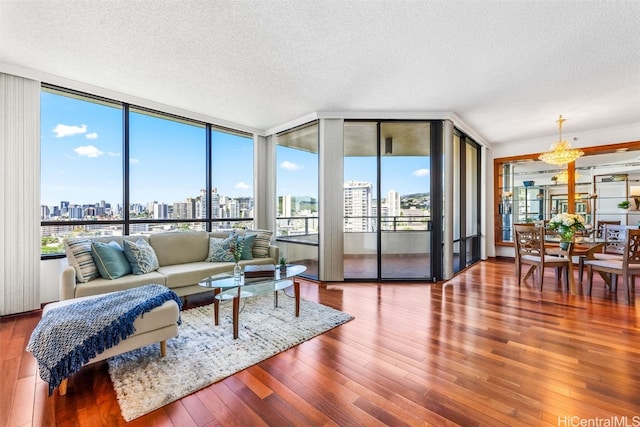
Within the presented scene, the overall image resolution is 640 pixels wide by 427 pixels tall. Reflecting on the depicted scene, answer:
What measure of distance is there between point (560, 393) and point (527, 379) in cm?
18

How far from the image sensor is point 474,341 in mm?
2441

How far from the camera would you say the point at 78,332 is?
5.82 feet

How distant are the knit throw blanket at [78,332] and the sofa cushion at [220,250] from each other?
5.92ft

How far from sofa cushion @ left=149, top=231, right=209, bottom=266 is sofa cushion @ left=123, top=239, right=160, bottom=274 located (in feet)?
1.00

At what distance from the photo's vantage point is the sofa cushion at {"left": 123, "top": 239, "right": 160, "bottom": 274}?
3201 millimetres

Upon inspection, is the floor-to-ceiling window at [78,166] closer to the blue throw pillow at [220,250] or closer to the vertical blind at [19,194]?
the vertical blind at [19,194]

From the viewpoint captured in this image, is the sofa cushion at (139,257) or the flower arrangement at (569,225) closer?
the sofa cushion at (139,257)

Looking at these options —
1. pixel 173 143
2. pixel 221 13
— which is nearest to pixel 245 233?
pixel 173 143

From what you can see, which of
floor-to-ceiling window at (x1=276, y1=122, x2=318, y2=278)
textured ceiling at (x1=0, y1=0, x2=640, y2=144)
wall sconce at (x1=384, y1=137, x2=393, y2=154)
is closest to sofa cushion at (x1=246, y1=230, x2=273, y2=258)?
floor-to-ceiling window at (x1=276, y1=122, x2=318, y2=278)

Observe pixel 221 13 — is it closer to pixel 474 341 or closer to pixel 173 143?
pixel 173 143

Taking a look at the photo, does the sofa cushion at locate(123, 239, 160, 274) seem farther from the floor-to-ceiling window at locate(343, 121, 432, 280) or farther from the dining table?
the dining table

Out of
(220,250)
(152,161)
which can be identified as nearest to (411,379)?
(220,250)

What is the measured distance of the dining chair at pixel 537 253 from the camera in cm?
396

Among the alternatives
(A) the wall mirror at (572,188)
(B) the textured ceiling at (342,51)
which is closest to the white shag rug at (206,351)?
(B) the textured ceiling at (342,51)
